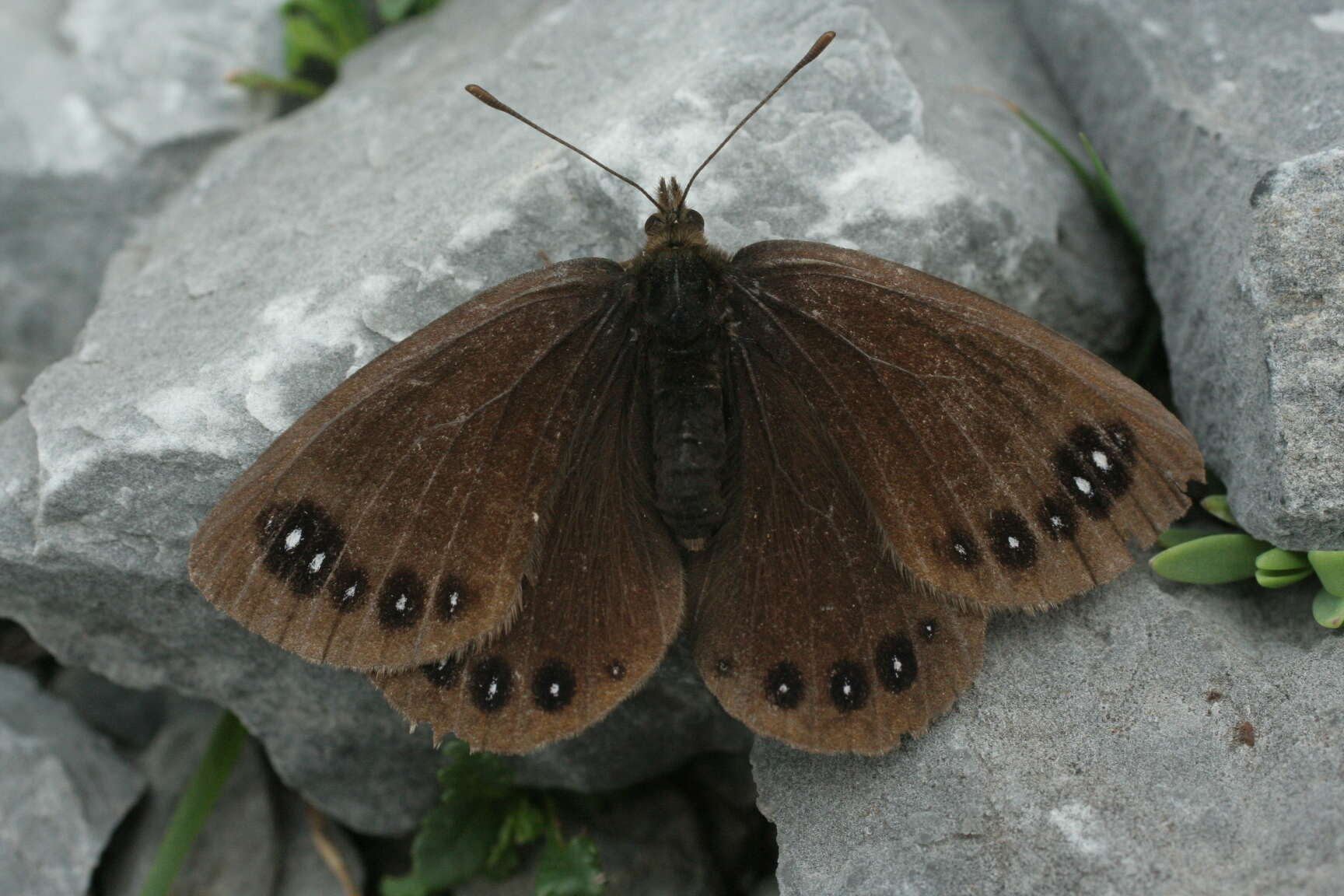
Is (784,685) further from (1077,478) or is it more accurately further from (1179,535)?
(1179,535)

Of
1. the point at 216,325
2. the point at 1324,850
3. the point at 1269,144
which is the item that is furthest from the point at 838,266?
the point at 216,325

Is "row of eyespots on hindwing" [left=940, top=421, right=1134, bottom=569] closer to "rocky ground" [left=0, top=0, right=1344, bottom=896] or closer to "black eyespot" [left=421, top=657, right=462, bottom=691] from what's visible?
"rocky ground" [left=0, top=0, right=1344, bottom=896]

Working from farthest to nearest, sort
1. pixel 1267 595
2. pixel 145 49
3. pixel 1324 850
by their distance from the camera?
pixel 145 49 → pixel 1267 595 → pixel 1324 850

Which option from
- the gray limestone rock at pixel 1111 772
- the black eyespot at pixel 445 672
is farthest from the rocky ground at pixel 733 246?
the black eyespot at pixel 445 672

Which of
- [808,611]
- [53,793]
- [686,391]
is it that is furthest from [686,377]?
[53,793]

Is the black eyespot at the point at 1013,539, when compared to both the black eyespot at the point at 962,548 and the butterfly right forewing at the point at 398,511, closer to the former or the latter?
the black eyespot at the point at 962,548

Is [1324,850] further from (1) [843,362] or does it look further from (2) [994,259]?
(2) [994,259]

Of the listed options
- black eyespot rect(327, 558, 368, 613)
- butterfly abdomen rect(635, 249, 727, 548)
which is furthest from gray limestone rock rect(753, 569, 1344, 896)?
black eyespot rect(327, 558, 368, 613)
